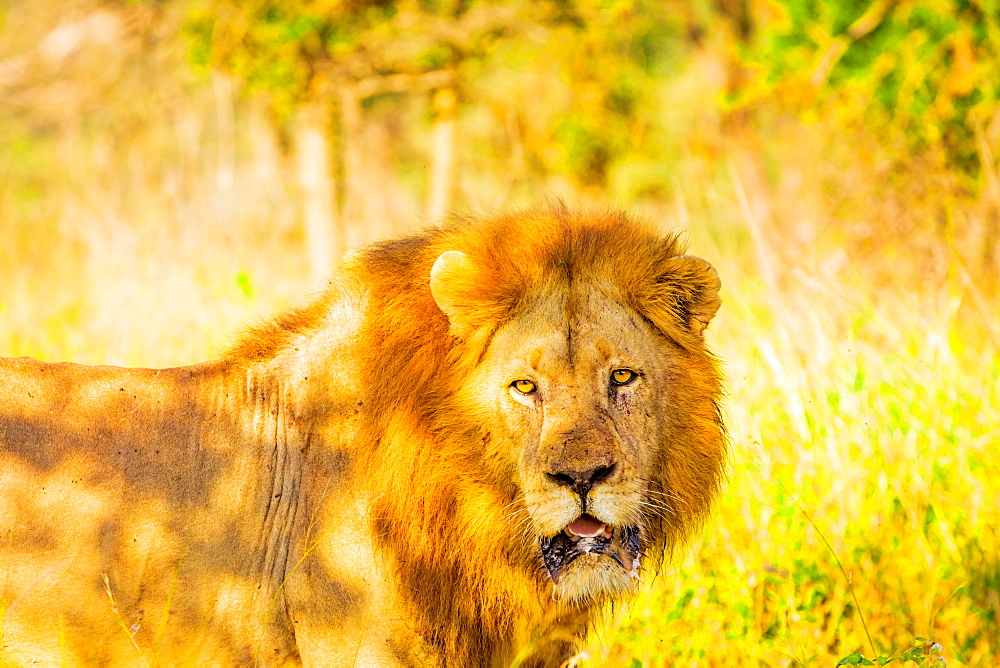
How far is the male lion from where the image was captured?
2.80 metres

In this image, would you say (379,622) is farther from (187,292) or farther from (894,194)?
(894,194)

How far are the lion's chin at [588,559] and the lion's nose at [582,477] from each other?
0.44 feet

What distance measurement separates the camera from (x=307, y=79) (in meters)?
10.2

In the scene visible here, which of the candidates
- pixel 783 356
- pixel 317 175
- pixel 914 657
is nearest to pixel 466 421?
pixel 914 657

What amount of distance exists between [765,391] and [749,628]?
71.9 inches

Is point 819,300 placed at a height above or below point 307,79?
below

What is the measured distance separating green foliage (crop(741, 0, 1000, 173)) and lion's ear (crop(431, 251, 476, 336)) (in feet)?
20.4

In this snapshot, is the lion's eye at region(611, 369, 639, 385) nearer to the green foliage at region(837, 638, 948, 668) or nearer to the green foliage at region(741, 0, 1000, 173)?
the green foliage at region(837, 638, 948, 668)

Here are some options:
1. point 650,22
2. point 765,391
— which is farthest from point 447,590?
point 650,22

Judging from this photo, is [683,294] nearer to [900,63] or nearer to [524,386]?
[524,386]

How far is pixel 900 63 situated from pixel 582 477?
7782 millimetres

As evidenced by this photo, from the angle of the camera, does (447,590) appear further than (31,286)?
No

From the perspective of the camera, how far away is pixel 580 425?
2.73 meters

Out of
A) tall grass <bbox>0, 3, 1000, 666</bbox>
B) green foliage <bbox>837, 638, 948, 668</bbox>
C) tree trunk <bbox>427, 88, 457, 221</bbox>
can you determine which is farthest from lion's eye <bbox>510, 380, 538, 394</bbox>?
tree trunk <bbox>427, 88, 457, 221</bbox>
